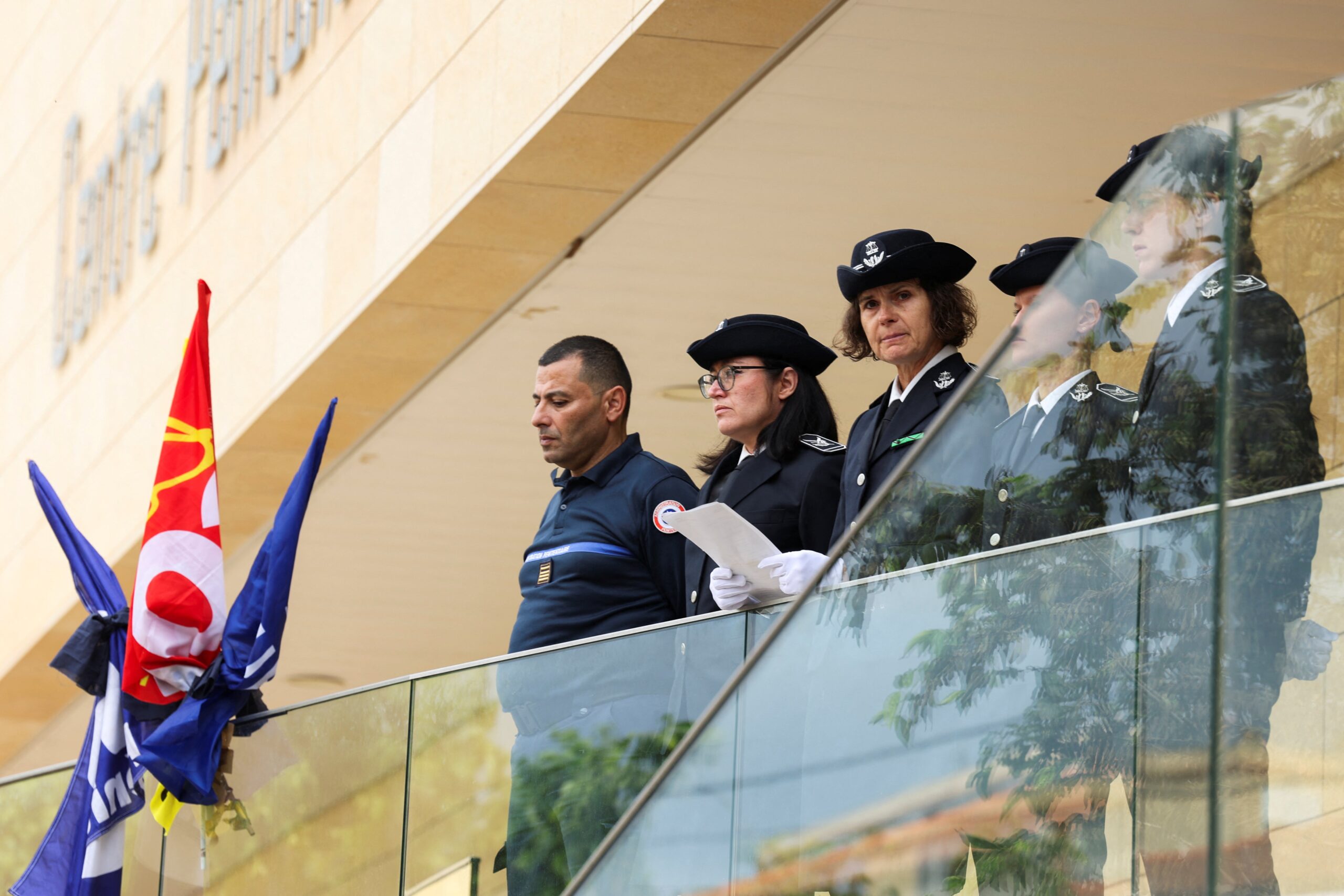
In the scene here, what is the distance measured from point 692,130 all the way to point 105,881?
3.46 meters

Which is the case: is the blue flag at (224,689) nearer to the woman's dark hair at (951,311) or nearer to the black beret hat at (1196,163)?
the woman's dark hair at (951,311)

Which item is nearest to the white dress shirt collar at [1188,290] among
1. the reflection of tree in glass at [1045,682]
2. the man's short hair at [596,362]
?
the reflection of tree in glass at [1045,682]

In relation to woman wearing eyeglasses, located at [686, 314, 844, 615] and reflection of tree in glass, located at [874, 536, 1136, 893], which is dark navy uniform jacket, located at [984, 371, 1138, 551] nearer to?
reflection of tree in glass, located at [874, 536, 1136, 893]

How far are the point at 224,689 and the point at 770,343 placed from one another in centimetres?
189

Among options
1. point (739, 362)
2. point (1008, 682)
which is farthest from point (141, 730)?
point (1008, 682)

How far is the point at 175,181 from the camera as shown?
40.6ft

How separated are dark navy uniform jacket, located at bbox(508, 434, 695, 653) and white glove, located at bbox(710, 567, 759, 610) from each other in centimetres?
92

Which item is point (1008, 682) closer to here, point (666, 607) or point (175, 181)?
point (666, 607)

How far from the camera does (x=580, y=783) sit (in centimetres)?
447

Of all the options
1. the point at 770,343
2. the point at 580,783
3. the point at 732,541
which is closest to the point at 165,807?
the point at 580,783

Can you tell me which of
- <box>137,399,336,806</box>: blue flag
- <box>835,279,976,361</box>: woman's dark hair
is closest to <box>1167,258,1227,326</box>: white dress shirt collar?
<box>835,279,976,361</box>: woman's dark hair

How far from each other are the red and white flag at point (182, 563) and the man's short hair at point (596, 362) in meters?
1.16

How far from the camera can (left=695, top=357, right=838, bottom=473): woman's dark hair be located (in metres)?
5.13

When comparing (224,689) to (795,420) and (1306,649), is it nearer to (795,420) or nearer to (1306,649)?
(795,420)
